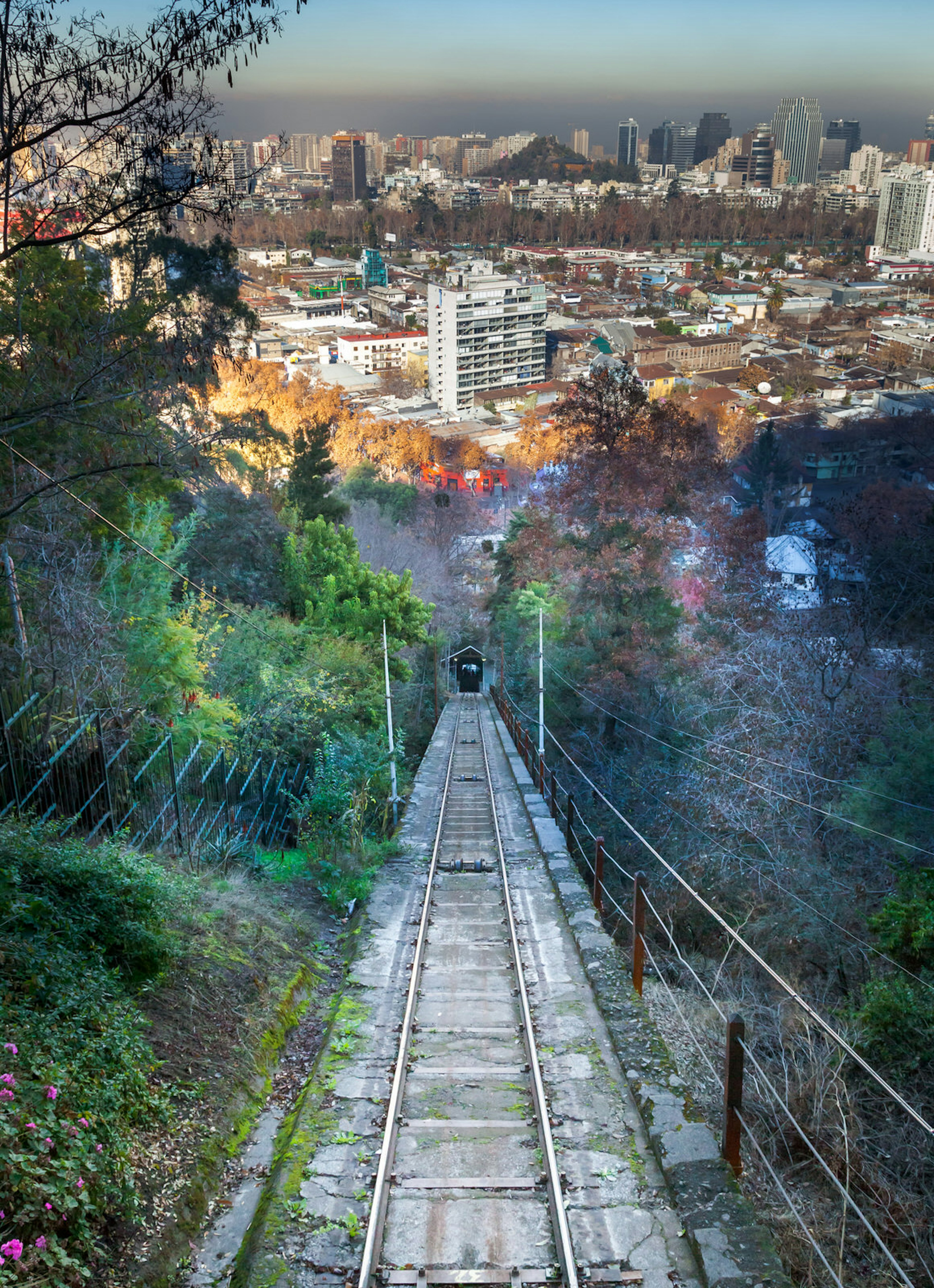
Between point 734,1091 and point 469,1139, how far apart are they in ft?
4.91

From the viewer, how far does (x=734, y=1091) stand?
467cm

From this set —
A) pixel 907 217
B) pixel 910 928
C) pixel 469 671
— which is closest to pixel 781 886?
pixel 910 928

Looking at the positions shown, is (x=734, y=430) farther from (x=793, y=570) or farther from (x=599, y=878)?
(x=599, y=878)

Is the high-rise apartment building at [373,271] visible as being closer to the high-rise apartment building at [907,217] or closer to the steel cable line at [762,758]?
the high-rise apartment building at [907,217]

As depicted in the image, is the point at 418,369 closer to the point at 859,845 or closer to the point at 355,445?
the point at 355,445

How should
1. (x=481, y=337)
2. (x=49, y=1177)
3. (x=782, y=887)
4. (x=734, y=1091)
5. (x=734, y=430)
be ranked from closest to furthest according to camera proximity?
(x=49, y=1177) → (x=734, y=1091) → (x=782, y=887) → (x=734, y=430) → (x=481, y=337)

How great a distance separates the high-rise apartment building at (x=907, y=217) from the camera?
138125 mm

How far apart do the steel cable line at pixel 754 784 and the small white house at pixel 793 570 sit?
250 inches

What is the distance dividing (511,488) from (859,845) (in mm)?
57934

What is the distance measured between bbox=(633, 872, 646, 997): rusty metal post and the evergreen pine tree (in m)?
25.7

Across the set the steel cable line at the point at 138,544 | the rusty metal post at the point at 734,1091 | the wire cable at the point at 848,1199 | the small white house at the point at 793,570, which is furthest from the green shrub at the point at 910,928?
the small white house at the point at 793,570

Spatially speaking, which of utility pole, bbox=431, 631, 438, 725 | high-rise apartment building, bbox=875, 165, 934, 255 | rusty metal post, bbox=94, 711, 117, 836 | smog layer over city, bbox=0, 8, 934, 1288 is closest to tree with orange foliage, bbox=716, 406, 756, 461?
smog layer over city, bbox=0, 8, 934, 1288

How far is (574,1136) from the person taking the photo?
5160 millimetres

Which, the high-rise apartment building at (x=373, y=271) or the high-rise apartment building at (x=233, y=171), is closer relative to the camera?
the high-rise apartment building at (x=233, y=171)
